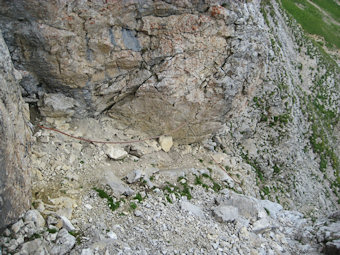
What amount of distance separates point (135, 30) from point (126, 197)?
670 cm

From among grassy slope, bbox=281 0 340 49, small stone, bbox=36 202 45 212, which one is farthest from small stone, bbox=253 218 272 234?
grassy slope, bbox=281 0 340 49

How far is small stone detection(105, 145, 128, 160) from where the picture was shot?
12398mm

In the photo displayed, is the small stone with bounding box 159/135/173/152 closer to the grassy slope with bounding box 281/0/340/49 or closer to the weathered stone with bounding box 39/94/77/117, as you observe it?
the weathered stone with bounding box 39/94/77/117

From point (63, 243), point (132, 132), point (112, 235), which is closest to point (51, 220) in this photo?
point (63, 243)

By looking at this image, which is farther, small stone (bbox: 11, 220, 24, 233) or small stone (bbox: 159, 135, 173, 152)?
small stone (bbox: 159, 135, 173, 152)

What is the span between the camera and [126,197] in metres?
11.0

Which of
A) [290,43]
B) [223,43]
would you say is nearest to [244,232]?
→ [223,43]

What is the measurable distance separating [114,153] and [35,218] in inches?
178

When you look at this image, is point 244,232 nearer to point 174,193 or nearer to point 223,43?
point 174,193

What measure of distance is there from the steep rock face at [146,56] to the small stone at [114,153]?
172 cm

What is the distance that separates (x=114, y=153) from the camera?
12500mm

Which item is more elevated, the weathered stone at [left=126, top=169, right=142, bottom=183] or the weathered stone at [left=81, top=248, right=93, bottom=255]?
the weathered stone at [left=81, top=248, right=93, bottom=255]

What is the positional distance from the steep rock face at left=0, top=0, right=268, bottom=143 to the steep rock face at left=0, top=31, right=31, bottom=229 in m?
1.80

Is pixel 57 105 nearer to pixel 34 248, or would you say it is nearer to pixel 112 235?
pixel 112 235
